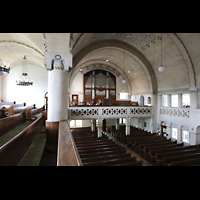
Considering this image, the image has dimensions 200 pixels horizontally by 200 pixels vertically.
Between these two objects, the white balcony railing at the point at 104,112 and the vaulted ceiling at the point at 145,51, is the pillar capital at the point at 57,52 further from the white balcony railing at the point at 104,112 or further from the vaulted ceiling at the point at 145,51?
the white balcony railing at the point at 104,112

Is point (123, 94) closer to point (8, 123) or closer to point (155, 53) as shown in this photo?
point (155, 53)

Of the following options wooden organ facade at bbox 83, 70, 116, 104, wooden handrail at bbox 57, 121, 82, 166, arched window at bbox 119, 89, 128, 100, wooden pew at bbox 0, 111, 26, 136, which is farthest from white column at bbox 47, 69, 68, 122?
arched window at bbox 119, 89, 128, 100

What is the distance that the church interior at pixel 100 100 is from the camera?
4.19 meters

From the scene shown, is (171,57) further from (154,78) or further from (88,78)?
(88,78)

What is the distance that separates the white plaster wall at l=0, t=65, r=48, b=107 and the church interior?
108 mm

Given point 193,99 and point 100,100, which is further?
point 100,100

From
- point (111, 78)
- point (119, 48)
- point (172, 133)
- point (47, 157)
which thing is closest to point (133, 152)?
point (172, 133)

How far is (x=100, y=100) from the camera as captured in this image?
1484 cm

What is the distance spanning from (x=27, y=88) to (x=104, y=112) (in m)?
11.8

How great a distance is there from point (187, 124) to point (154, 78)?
5383mm

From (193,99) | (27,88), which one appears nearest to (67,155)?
(193,99)

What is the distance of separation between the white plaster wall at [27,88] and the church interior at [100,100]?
11 centimetres

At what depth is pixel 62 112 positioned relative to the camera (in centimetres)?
466

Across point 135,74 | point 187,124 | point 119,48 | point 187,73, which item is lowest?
point 187,124
